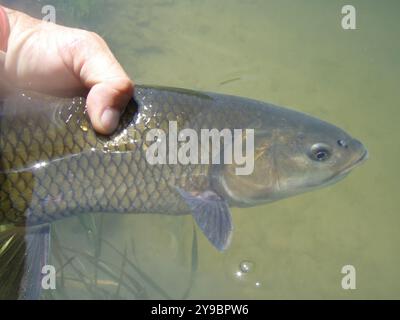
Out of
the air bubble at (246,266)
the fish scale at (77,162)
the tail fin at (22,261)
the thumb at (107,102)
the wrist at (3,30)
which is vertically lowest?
the tail fin at (22,261)

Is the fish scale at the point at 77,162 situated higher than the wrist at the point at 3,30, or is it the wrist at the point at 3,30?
the wrist at the point at 3,30

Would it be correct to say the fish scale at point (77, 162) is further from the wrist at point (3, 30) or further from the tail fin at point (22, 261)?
the wrist at point (3, 30)

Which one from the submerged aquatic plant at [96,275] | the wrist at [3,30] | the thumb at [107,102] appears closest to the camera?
the thumb at [107,102]

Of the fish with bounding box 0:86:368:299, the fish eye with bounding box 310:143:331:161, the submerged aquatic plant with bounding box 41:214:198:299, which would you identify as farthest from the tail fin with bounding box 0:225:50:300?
the fish eye with bounding box 310:143:331:161

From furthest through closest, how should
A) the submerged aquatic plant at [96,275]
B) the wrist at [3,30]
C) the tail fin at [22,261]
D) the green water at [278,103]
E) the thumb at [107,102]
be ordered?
the green water at [278,103] → the submerged aquatic plant at [96,275] → the wrist at [3,30] → the tail fin at [22,261] → the thumb at [107,102]

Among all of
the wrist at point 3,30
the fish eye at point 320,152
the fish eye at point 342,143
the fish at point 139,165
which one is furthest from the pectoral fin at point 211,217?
the wrist at point 3,30

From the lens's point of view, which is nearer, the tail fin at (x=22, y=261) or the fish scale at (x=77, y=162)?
the fish scale at (x=77, y=162)

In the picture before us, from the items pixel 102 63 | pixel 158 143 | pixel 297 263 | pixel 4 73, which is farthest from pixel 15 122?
pixel 297 263
